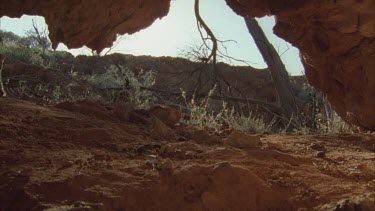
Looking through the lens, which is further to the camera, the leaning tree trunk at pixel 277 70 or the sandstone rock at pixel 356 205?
the leaning tree trunk at pixel 277 70

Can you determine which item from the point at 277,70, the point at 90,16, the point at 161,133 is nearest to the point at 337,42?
the point at 161,133

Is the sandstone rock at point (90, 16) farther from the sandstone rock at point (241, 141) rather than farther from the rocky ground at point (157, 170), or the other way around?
the sandstone rock at point (241, 141)

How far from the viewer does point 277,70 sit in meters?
10.6

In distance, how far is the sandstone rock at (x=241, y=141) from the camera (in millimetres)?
3178

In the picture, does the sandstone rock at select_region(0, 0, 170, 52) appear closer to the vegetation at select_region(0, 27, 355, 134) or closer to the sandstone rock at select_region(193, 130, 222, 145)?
the vegetation at select_region(0, 27, 355, 134)

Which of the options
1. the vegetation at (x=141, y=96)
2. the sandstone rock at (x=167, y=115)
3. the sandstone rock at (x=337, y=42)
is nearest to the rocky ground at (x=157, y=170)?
the sandstone rock at (x=167, y=115)

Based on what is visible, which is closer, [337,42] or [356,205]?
[356,205]

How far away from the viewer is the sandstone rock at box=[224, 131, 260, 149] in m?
3.18

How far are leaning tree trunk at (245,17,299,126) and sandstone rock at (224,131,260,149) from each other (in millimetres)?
7030

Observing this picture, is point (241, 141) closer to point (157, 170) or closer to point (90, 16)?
point (157, 170)

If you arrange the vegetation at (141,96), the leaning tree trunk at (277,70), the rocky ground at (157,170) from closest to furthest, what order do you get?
the rocky ground at (157,170)
the vegetation at (141,96)
the leaning tree trunk at (277,70)

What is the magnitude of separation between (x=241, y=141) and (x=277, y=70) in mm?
7676

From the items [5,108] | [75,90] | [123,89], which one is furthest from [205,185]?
[75,90]

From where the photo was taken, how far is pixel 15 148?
100 inches
